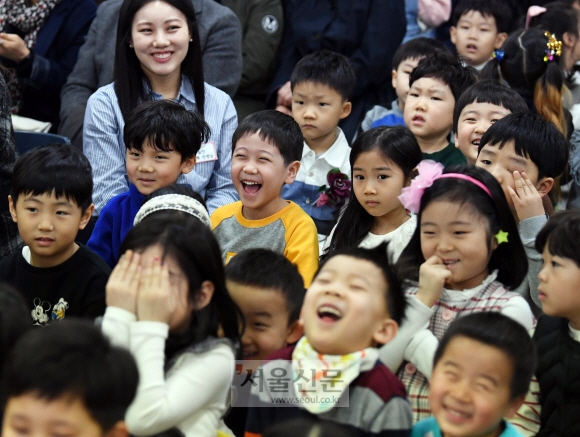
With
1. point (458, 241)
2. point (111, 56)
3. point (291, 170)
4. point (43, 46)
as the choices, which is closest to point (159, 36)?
point (111, 56)

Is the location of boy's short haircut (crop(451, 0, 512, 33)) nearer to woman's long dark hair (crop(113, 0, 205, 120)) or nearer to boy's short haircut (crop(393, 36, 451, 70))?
boy's short haircut (crop(393, 36, 451, 70))

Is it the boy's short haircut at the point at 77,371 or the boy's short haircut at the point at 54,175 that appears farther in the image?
the boy's short haircut at the point at 54,175

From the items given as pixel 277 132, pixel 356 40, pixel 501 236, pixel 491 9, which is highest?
pixel 491 9

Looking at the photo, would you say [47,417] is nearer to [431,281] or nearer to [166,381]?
[166,381]

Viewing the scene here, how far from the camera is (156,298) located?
2.29 metres

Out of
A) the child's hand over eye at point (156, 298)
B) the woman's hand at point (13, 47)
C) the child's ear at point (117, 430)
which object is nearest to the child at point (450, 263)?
the child's hand over eye at point (156, 298)

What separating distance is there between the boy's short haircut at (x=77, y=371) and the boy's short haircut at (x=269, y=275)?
0.72m

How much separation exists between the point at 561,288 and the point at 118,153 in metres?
2.06

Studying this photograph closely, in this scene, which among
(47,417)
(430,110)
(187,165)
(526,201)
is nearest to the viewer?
(47,417)

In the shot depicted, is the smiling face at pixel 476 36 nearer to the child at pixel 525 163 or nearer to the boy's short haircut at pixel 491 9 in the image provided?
the boy's short haircut at pixel 491 9

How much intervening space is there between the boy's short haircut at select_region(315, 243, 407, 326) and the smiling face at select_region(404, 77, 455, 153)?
1.68 m

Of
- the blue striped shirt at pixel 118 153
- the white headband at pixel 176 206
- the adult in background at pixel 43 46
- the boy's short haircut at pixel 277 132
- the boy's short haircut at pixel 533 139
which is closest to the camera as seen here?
the white headband at pixel 176 206

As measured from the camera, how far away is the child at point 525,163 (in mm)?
2992

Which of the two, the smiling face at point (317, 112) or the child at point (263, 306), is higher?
the smiling face at point (317, 112)
